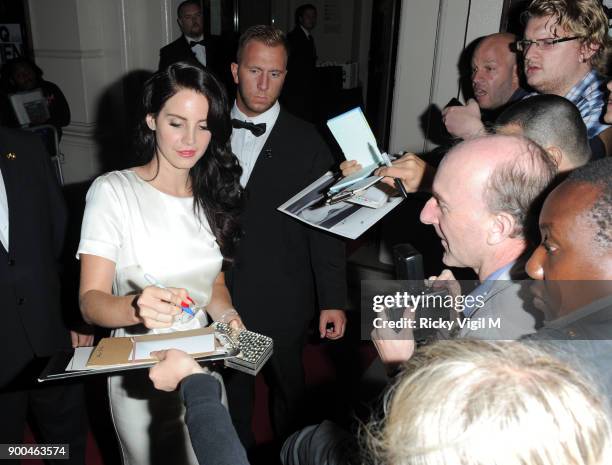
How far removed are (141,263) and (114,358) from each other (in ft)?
1.58

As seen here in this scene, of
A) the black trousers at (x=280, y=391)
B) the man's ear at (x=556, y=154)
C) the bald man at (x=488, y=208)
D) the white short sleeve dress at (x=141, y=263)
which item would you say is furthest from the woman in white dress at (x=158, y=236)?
the man's ear at (x=556, y=154)

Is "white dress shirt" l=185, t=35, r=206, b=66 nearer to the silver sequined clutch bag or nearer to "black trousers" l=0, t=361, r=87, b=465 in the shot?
"black trousers" l=0, t=361, r=87, b=465

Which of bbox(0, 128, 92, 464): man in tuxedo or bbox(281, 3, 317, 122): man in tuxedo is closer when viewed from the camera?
bbox(0, 128, 92, 464): man in tuxedo

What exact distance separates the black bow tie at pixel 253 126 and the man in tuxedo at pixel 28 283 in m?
0.84

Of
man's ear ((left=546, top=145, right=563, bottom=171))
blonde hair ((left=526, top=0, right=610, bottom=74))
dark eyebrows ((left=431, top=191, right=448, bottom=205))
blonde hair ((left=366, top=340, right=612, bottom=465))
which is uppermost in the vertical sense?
blonde hair ((left=526, top=0, right=610, bottom=74))

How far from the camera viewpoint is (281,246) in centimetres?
231

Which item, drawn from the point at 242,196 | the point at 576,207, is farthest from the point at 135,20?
the point at 576,207

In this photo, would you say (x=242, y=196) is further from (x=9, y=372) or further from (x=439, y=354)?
(x=439, y=354)

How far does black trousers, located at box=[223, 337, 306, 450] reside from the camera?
2463 mm

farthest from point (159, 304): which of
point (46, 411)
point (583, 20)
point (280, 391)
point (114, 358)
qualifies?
point (583, 20)

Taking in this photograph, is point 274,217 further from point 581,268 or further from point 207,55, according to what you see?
point 207,55

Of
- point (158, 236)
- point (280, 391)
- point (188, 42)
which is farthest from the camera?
point (188, 42)

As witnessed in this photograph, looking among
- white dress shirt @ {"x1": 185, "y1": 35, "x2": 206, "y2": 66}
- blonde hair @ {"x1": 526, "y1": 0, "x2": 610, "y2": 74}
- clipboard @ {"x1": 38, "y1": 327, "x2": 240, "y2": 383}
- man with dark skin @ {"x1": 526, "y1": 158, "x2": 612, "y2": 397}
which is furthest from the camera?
white dress shirt @ {"x1": 185, "y1": 35, "x2": 206, "y2": 66}

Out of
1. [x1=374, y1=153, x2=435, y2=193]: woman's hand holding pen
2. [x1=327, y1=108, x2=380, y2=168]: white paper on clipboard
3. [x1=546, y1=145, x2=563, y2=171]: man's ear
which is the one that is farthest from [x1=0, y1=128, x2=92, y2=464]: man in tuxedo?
[x1=546, y1=145, x2=563, y2=171]: man's ear
